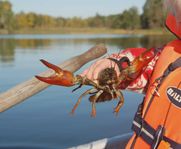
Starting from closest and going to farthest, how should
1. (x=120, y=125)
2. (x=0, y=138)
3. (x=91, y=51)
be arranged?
1. (x=91, y=51)
2. (x=0, y=138)
3. (x=120, y=125)

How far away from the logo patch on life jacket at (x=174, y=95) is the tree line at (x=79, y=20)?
55.2 m

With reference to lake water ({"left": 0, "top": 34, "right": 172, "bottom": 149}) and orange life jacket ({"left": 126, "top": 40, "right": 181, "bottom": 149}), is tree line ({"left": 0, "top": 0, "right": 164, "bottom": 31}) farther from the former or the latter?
orange life jacket ({"left": 126, "top": 40, "right": 181, "bottom": 149})

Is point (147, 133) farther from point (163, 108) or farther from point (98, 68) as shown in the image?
point (98, 68)

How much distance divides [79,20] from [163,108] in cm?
7676

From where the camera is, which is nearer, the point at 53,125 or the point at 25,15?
the point at 53,125

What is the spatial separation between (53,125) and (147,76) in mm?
→ 4297

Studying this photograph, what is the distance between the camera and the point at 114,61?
6.35ft

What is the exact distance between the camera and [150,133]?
1.92m

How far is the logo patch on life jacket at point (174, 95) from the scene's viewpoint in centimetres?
184

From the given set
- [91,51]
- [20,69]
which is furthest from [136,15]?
[91,51]

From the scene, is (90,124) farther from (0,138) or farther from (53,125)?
(0,138)

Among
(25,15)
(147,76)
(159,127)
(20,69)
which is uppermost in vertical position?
(147,76)

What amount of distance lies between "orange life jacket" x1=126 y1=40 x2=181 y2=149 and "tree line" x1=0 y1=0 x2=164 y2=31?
55.1 m

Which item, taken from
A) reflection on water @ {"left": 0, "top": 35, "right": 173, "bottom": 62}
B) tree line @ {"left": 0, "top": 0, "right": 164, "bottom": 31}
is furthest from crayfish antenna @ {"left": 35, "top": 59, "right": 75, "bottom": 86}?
tree line @ {"left": 0, "top": 0, "right": 164, "bottom": 31}
